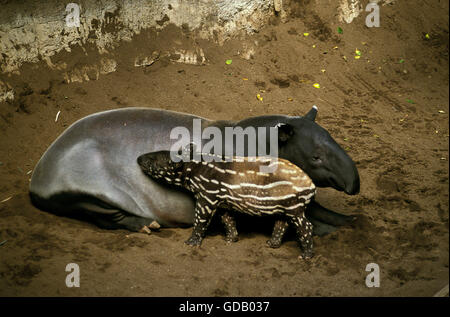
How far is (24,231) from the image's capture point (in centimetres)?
530

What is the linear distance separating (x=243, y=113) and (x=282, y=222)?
3.38m

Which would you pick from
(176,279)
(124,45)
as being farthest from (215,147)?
(124,45)

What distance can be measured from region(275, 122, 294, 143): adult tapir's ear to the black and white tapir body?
275 millimetres

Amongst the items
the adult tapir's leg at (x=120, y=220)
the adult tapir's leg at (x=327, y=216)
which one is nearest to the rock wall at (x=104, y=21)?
the adult tapir's leg at (x=120, y=220)

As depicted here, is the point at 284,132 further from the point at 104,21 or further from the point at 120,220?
the point at 104,21

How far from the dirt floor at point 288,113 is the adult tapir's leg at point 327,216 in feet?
0.52

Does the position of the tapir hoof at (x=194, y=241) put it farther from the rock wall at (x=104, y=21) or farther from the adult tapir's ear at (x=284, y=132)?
the rock wall at (x=104, y=21)

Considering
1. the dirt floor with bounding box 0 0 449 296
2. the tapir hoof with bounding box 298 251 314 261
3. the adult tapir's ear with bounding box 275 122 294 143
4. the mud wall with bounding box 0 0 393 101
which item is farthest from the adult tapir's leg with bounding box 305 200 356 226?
the mud wall with bounding box 0 0 393 101

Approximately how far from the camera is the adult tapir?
540 cm

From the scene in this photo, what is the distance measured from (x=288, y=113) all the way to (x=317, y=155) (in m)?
3.35

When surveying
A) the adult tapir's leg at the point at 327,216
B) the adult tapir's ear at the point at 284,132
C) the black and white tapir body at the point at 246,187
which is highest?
the adult tapir's ear at the point at 284,132

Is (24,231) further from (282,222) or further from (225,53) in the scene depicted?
(225,53)

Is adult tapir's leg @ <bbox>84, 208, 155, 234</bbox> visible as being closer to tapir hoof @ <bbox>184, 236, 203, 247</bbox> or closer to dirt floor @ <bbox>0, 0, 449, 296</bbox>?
dirt floor @ <bbox>0, 0, 449, 296</bbox>

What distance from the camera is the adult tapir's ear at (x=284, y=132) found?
511 cm
